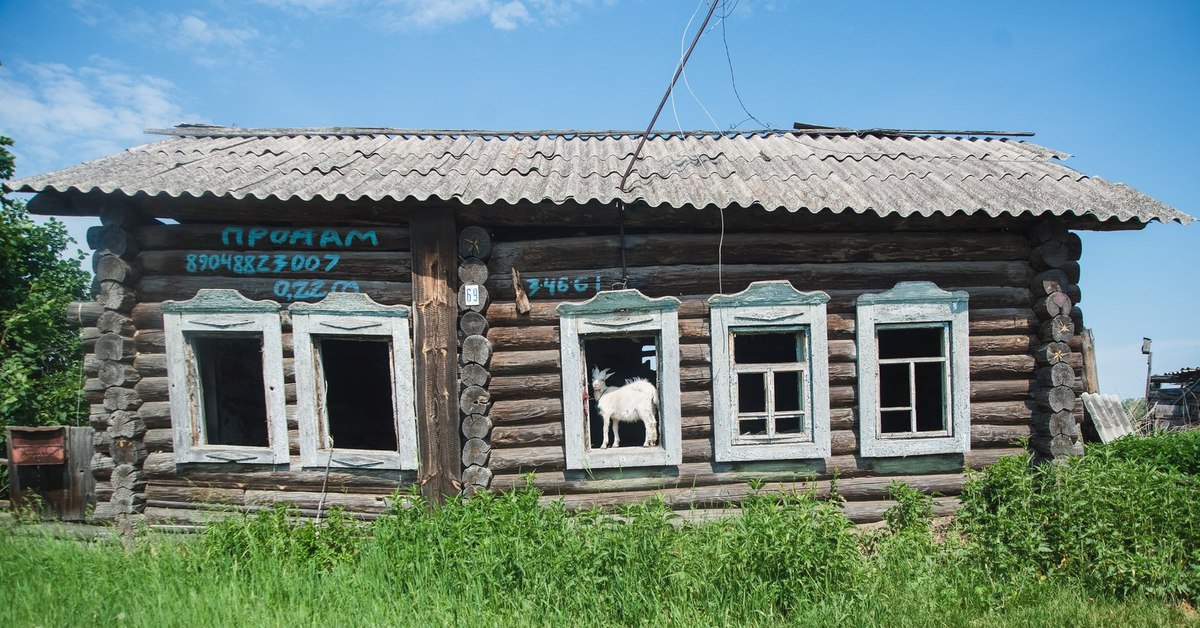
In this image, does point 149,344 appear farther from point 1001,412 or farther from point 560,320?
point 1001,412

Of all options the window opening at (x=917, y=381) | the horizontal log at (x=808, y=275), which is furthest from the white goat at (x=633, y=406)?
the window opening at (x=917, y=381)

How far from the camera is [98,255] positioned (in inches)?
224

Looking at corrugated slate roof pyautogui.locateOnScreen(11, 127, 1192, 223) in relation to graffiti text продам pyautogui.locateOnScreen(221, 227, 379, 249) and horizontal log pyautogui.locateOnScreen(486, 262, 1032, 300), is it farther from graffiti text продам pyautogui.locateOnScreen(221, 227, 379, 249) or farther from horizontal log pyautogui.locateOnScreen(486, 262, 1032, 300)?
horizontal log pyautogui.locateOnScreen(486, 262, 1032, 300)

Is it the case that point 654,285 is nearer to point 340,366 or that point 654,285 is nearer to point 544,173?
point 544,173

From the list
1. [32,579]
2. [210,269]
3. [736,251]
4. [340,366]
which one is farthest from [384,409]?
[736,251]

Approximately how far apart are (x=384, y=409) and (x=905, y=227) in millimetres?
8026

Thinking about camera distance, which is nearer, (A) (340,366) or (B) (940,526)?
(B) (940,526)

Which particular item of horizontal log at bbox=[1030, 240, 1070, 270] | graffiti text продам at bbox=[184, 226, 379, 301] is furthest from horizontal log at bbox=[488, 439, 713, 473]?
horizontal log at bbox=[1030, 240, 1070, 270]

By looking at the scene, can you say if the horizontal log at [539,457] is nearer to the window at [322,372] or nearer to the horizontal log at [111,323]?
the window at [322,372]

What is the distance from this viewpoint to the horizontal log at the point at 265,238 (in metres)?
5.75

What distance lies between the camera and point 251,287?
574 cm

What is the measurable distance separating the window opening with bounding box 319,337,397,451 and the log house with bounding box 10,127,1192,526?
3.63 m

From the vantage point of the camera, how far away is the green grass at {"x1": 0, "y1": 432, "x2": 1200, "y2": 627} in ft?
13.2

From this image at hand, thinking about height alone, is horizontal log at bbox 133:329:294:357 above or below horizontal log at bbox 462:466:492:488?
above
